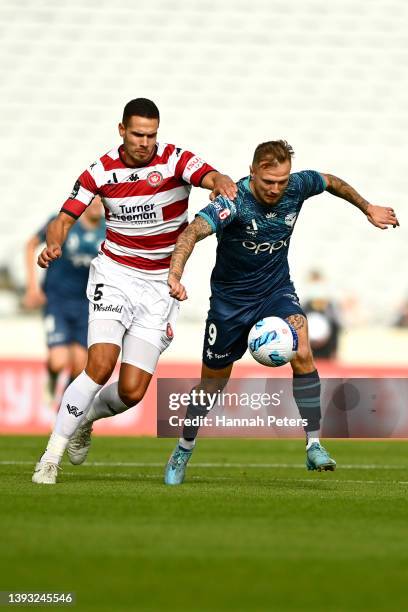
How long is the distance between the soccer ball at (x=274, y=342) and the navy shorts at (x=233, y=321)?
212mm

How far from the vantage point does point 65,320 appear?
543 inches

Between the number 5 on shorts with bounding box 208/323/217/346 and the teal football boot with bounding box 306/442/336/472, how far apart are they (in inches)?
37.7

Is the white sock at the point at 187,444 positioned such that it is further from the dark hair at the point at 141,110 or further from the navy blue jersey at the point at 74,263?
the navy blue jersey at the point at 74,263

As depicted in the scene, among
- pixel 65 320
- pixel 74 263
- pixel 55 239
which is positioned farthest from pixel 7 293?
pixel 55 239

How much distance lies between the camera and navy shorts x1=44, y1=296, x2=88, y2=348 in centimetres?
1370

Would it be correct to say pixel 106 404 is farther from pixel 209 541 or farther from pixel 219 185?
pixel 209 541

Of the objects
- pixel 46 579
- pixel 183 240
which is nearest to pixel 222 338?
pixel 183 240

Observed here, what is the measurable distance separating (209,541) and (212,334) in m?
3.12

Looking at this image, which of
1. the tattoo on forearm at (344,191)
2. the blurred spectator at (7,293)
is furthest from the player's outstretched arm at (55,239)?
the blurred spectator at (7,293)

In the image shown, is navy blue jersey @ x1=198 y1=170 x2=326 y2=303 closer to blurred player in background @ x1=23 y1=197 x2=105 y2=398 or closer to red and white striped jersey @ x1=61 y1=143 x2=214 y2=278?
red and white striped jersey @ x1=61 y1=143 x2=214 y2=278

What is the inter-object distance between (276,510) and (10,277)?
16.8m

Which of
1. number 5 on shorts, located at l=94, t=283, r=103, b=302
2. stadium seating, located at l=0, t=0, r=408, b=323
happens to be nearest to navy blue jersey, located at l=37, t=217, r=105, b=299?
number 5 on shorts, located at l=94, t=283, r=103, b=302

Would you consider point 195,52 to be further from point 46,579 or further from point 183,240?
point 46,579

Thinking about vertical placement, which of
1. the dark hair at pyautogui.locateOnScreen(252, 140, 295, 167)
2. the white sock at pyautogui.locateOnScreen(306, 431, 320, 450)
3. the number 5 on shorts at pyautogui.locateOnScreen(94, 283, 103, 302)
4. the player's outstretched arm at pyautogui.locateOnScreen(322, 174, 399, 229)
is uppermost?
the dark hair at pyautogui.locateOnScreen(252, 140, 295, 167)
